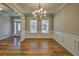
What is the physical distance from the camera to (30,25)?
5500mm

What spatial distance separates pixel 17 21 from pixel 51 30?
13.5ft

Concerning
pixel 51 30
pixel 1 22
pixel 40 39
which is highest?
pixel 1 22

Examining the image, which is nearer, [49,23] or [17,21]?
[49,23]

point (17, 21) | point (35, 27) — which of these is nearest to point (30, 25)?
point (35, 27)

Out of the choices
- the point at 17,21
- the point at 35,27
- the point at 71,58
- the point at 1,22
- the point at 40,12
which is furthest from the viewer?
the point at 17,21

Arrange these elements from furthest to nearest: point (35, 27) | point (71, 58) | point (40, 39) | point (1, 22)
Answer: point (1, 22), point (40, 39), point (35, 27), point (71, 58)

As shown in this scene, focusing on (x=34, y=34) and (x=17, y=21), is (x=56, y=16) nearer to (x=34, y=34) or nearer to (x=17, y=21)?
(x=34, y=34)

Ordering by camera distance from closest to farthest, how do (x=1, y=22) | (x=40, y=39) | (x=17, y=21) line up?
(x=40, y=39), (x=1, y=22), (x=17, y=21)

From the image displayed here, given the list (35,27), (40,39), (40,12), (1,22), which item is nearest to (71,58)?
(40,12)

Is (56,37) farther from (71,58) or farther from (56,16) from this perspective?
(71,58)

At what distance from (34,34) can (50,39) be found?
2.86 ft

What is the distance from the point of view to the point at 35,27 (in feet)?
17.9

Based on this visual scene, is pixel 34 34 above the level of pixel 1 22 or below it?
below

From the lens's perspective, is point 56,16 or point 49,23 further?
point 56,16
